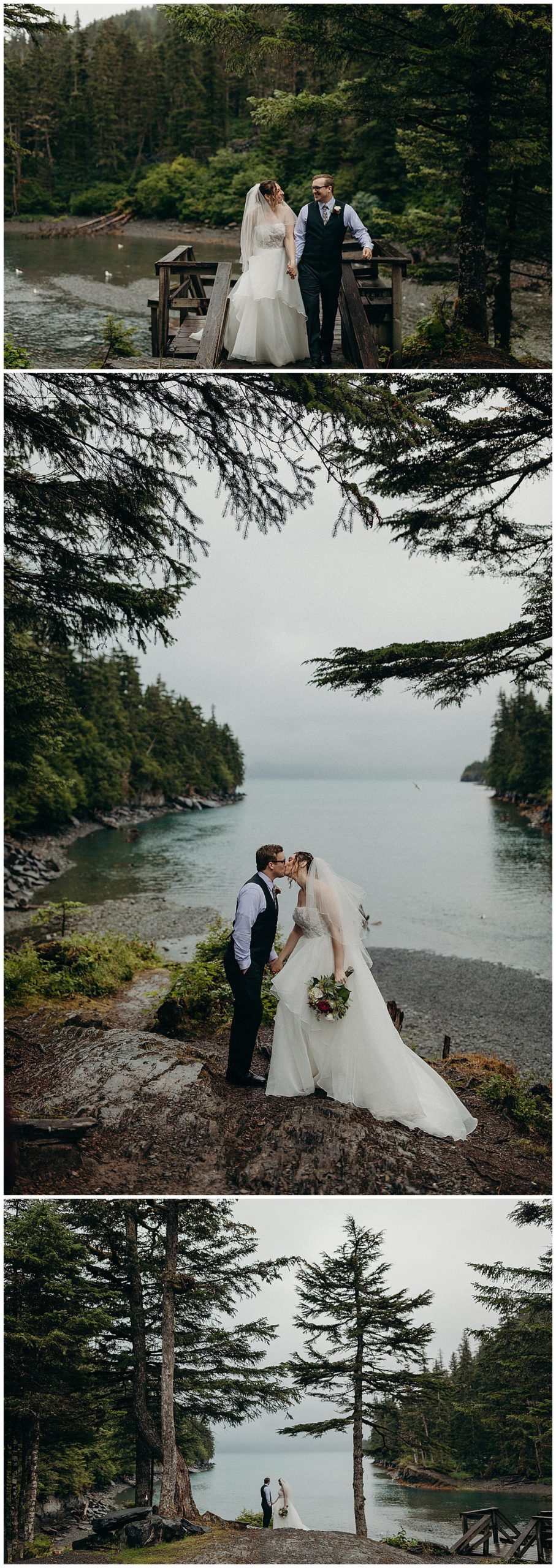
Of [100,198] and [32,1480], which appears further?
→ [100,198]

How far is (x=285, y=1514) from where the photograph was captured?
4.57 meters

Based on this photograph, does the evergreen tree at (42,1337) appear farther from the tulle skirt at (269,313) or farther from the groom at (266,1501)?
the tulle skirt at (269,313)

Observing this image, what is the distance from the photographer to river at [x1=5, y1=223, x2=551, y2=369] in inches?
244

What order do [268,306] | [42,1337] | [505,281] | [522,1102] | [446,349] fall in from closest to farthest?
1. [42,1337]
2. [268,306]
3. [522,1102]
4. [446,349]
5. [505,281]

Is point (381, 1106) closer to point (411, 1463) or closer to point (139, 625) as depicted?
point (411, 1463)

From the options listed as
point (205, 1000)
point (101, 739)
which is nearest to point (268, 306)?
point (101, 739)

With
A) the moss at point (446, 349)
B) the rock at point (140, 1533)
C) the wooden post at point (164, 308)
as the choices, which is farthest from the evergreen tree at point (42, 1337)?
the moss at point (446, 349)

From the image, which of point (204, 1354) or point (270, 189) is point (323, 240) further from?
point (204, 1354)

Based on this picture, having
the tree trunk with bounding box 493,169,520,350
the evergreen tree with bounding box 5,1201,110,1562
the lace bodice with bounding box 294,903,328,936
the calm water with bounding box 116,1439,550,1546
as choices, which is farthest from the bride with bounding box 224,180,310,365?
the calm water with bounding box 116,1439,550,1546

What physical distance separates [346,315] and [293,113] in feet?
6.76

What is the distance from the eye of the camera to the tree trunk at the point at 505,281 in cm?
750

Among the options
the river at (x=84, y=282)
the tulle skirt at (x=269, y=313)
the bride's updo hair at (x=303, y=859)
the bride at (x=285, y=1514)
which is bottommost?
the bride at (x=285, y=1514)

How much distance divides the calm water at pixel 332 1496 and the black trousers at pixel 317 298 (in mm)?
7176

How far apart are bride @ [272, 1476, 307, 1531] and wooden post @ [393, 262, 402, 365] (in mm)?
7398
